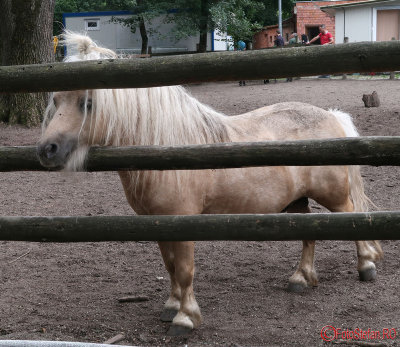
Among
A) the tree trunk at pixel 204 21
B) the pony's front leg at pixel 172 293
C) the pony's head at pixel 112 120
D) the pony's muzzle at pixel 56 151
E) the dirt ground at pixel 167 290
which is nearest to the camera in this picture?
the pony's muzzle at pixel 56 151

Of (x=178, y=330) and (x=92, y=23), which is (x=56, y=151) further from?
(x=92, y=23)

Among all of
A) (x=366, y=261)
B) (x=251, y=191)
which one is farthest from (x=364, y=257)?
(x=251, y=191)

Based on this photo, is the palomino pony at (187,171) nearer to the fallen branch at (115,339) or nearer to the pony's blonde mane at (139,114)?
the pony's blonde mane at (139,114)

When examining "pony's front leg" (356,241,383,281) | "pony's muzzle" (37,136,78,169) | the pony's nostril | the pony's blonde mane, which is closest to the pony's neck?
the pony's blonde mane

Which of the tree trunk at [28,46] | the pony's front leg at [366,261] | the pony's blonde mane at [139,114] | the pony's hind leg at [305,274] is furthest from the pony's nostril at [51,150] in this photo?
the tree trunk at [28,46]

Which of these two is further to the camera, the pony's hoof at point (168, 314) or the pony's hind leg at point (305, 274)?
the pony's hind leg at point (305, 274)

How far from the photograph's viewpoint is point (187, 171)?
4.04 metres

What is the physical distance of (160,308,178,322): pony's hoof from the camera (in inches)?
171

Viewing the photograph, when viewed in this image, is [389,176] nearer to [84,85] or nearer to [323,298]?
[323,298]

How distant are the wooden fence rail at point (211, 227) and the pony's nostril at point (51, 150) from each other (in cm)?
38

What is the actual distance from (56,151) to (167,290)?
6.96 feet

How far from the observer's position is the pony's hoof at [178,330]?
406 cm

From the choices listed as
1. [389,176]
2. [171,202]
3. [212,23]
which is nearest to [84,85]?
[171,202]

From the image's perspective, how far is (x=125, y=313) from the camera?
14.5 ft
